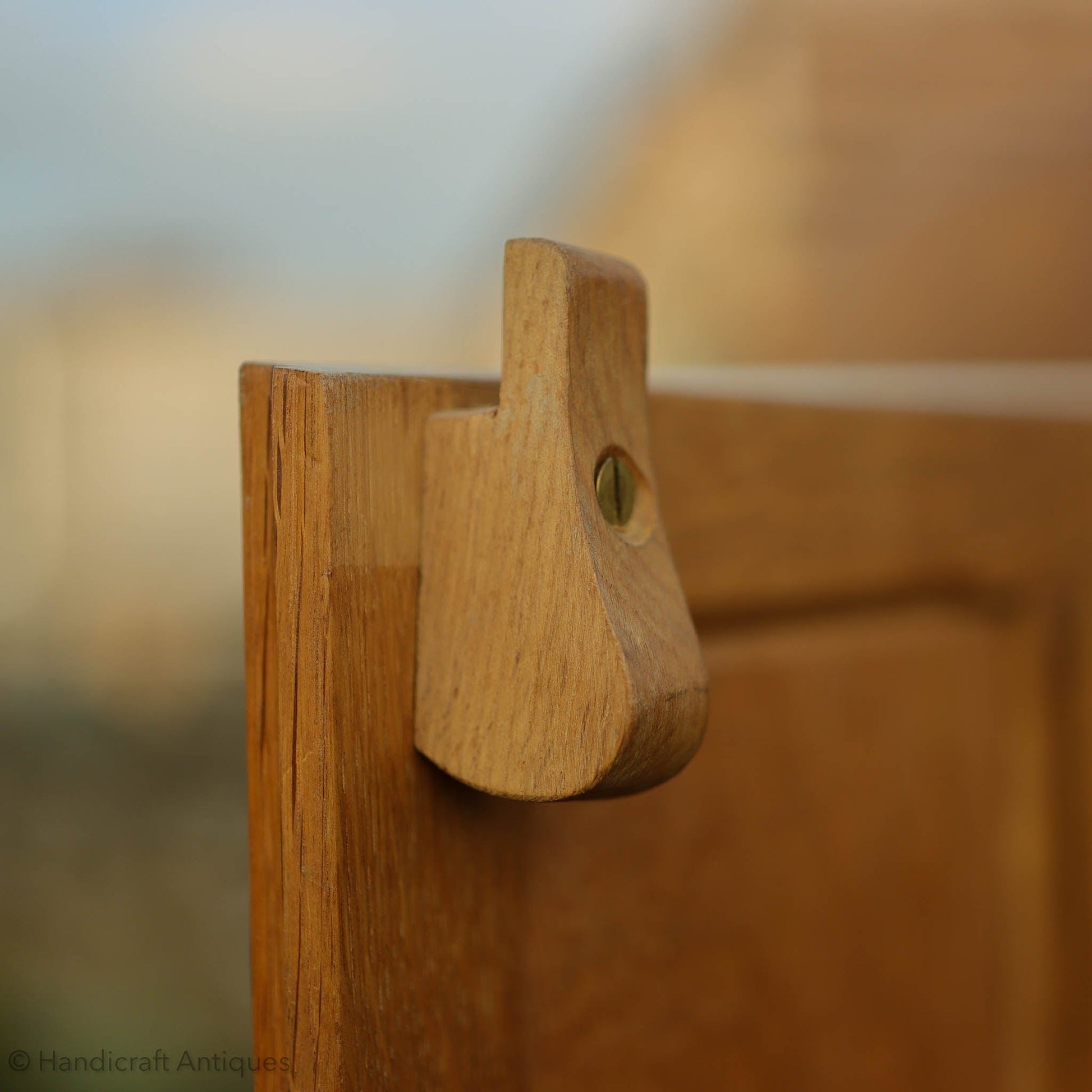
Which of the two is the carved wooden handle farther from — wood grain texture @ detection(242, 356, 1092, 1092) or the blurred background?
the blurred background

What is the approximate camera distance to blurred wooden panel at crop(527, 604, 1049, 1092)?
0.86ft

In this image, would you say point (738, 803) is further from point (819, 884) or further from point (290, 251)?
Result: point (290, 251)

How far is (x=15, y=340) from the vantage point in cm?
103

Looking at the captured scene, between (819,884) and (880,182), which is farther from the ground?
(880,182)

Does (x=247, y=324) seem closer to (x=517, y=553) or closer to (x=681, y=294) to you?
(x=681, y=294)

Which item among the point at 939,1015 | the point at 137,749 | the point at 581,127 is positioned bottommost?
the point at 137,749

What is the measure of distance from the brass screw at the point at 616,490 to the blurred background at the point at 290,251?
54cm

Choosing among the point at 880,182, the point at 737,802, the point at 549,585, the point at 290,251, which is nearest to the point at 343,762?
the point at 549,585

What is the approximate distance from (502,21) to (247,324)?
1.11 ft

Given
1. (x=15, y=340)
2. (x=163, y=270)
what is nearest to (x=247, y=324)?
(x=163, y=270)

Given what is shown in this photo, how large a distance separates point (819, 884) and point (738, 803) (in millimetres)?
50

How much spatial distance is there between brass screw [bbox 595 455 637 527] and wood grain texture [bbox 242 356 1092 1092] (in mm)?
33

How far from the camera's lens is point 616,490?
0.21 m

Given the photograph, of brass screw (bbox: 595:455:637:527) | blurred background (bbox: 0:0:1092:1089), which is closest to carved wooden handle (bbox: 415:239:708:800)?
brass screw (bbox: 595:455:637:527)
